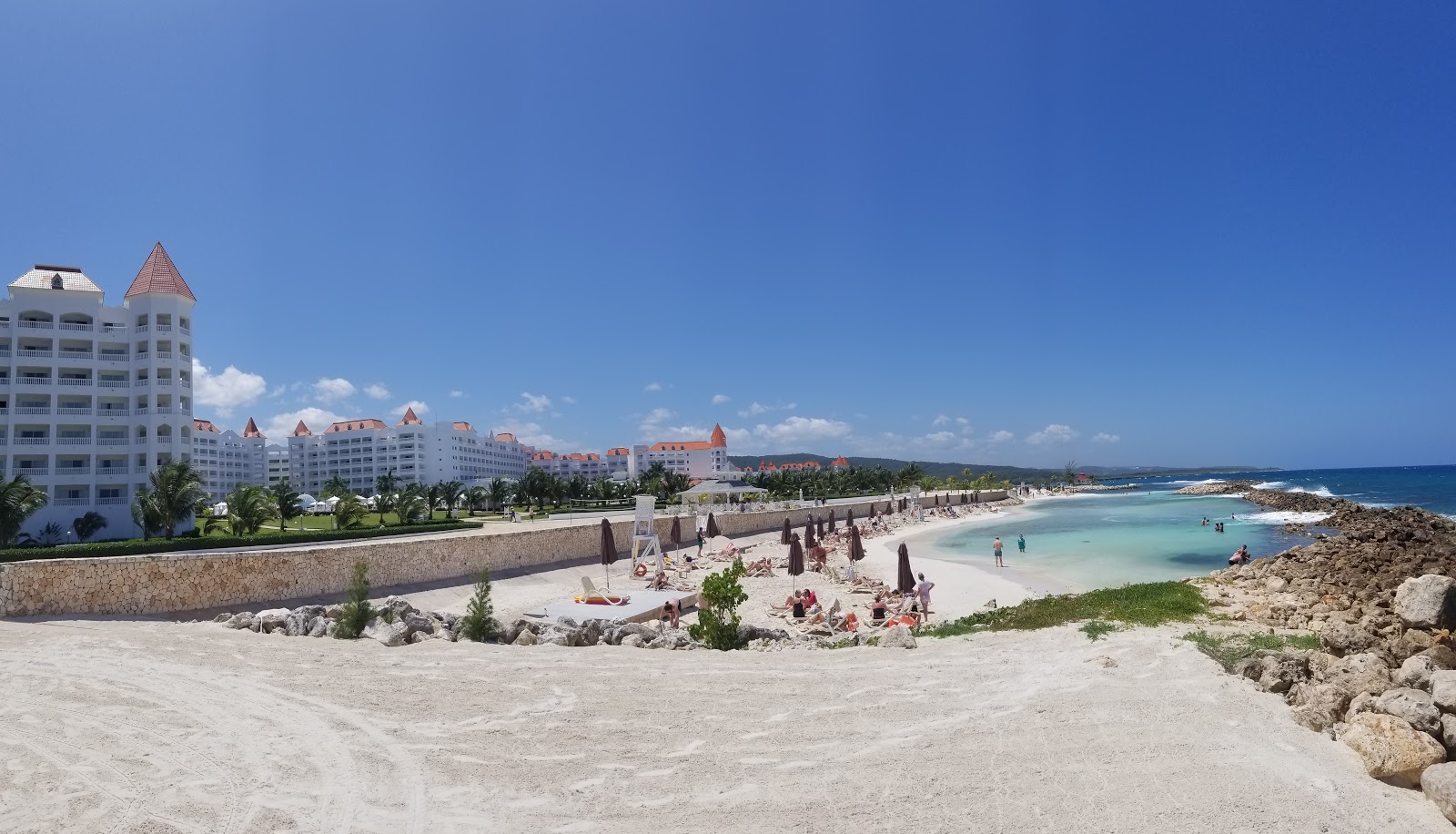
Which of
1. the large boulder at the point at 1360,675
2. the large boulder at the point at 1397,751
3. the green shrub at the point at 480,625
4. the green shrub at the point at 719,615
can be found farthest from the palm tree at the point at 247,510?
the large boulder at the point at 1397,751

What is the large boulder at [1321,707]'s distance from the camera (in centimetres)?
677

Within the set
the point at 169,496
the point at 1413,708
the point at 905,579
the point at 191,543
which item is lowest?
the point at 905,579

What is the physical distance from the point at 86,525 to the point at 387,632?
111 feet

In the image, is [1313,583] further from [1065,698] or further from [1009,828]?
[1009,828]

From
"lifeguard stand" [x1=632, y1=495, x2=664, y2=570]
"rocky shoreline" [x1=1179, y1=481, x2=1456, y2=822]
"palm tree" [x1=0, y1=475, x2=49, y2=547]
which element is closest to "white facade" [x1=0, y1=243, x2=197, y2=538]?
"palm tree" [x1=0, y1=475, x2=49, y2=547]

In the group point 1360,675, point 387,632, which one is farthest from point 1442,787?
point 387,632

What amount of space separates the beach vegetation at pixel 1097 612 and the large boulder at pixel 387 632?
814 centimetres

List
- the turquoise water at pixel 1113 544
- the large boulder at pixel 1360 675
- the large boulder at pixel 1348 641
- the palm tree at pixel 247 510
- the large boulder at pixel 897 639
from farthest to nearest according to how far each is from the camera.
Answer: the palm tree at pixel 247 510 → the turquoise water at pixel 1113 544 → the large boulder at pixel 897 639 → the large boulder at pixel 1348 641 → the large boulder at pixel 1360 675

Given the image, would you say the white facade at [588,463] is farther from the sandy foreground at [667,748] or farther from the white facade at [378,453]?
the sandy foreground at [667,748]

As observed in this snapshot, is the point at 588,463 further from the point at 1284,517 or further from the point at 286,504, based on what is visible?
the point at 1284,517

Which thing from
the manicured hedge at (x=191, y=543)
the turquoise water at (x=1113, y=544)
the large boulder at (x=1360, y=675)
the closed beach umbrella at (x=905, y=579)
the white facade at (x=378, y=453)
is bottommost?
the turquoise water at (x=1113, y=544)

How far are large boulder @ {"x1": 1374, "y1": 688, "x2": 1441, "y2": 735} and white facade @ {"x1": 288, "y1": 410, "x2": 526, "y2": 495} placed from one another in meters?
95.2

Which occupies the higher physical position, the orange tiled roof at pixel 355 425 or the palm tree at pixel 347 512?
the orange tiled roof at pixel 355 425

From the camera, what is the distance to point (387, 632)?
11203 millimetres
